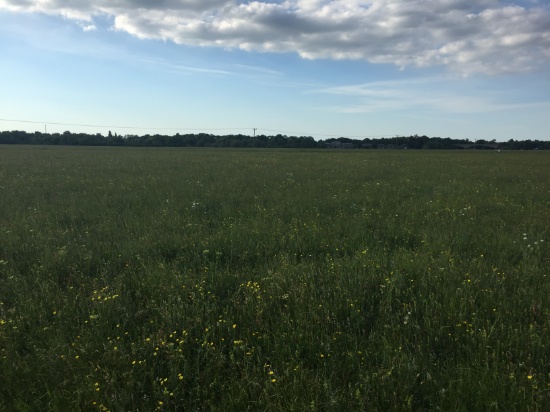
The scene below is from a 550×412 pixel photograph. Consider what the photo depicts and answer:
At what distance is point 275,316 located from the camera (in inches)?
152

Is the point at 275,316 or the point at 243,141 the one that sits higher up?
the point at 243,141

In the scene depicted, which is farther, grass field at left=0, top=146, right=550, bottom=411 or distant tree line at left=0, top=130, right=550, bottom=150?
distant tree line at left=0, top=130, right=550, bottom=150

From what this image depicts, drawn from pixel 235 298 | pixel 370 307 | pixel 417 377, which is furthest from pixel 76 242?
pixel 417 377

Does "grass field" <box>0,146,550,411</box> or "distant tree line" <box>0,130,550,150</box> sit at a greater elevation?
"distant tree line" <box>0,130,550,150</box>

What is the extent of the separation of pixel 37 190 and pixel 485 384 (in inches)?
533

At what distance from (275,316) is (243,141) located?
353 feet

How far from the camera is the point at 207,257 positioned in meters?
5.70

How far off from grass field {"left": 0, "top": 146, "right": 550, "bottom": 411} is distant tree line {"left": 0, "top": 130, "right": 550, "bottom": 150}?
3931 inches

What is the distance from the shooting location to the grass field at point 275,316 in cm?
285

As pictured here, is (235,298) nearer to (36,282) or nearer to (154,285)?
(154,285)

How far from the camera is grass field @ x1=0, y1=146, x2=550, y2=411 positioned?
285cm

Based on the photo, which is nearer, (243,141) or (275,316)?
(275,316)

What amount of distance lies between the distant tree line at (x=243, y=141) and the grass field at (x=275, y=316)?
328ft

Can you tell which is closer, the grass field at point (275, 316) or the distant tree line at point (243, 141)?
the grass field at point (275, 316)
